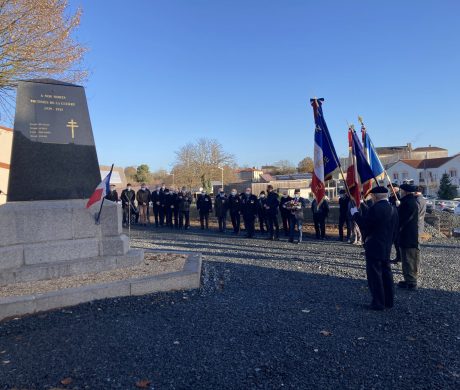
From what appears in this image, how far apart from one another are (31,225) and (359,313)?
Result: 5398 mm

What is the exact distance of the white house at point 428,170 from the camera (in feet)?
223

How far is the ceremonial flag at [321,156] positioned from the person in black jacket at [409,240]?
1.70 meters

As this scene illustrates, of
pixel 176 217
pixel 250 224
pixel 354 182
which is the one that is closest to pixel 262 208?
pixel 250 224

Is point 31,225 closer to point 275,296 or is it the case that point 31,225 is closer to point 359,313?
point 275,296

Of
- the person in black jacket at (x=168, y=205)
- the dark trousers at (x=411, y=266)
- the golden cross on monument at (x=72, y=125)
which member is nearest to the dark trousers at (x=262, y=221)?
the person in black jacket at (x=168, y=205)

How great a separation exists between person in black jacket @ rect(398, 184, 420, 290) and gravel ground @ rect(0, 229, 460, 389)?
369 millimetres

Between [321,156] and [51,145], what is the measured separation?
5.50 metres

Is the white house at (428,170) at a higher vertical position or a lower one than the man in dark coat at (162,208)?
higher

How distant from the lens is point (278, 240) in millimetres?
12781

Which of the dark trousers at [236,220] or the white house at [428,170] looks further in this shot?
the white house at [428,170]

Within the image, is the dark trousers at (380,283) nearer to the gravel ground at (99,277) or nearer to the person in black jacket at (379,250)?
the person in black jacket at (379,250)

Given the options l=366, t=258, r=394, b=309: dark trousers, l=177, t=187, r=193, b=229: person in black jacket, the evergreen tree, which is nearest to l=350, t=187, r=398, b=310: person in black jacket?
A: l=366, t=258, r=394, b=309: dark trousers

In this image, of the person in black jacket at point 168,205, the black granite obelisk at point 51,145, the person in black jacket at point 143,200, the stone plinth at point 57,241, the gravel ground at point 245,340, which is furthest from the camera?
the person in black jacket at point 143,200

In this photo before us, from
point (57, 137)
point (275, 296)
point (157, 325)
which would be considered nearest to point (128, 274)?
point (157, 325)
